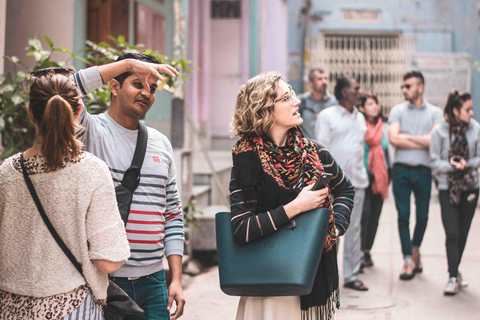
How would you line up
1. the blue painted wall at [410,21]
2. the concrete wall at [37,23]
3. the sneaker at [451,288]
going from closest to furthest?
the concrete wall at [37,23] < the sneaker at [451,288] < the blue painted wall at [410,21]

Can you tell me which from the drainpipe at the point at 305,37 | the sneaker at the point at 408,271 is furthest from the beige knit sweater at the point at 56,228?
the drainpipe at the point at 305,37

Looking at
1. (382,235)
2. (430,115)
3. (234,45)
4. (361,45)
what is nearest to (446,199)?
(430,115)

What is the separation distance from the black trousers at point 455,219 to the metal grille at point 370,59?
12.1 meters

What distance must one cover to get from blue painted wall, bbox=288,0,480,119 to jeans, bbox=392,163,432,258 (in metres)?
11.8

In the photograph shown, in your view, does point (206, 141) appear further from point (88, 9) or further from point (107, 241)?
point (107, 241)

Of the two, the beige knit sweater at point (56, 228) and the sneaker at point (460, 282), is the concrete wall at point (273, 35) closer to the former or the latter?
the sneaker at point (460, 282)

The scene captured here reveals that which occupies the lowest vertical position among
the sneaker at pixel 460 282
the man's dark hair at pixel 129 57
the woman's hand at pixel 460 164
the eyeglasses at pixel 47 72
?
the sneaker at pixel 460 282

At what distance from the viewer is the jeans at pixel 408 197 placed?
6.59 m

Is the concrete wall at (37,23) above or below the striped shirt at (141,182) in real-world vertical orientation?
above

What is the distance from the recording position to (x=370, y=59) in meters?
18.0

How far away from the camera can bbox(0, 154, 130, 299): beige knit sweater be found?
204 cm

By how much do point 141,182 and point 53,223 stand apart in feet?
1.97

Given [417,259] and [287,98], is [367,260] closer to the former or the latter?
[417,259]

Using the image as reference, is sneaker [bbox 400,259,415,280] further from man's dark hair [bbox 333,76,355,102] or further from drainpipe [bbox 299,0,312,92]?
drainpipe [bbox 299,0,312,92]
